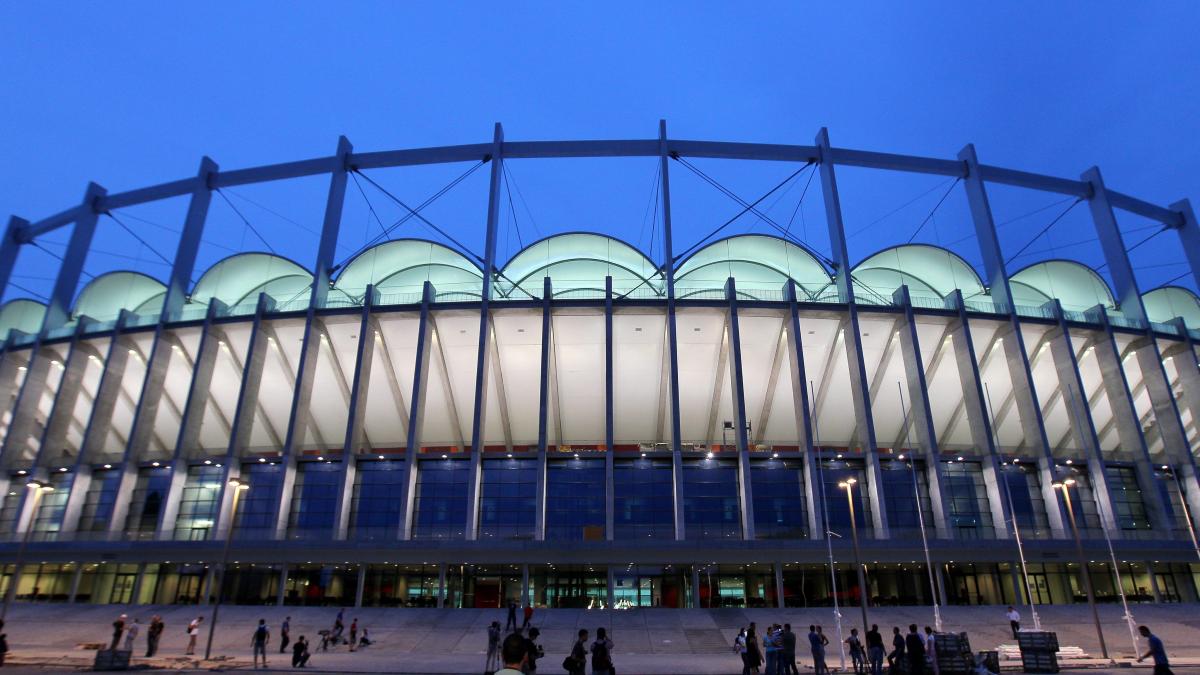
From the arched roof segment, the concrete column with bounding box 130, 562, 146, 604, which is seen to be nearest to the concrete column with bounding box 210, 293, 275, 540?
the concrete column with bounding box 130, 562, 146, 604

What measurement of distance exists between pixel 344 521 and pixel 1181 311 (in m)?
57.7

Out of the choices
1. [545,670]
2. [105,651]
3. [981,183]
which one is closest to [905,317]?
[981,183]

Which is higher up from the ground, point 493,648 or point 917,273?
point 917,273

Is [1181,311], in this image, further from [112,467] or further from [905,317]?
[112,467]

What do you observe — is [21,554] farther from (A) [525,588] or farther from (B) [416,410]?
(A) [525,588]

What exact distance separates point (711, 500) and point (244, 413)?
25.5 meters

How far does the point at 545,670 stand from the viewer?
2106cm

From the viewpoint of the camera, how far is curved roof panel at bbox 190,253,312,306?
4712cm

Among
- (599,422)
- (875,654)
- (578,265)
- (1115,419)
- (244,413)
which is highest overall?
(578,265)

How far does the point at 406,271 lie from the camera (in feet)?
153

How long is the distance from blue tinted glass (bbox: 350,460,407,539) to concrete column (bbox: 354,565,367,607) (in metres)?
3.09

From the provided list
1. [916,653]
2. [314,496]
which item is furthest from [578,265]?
[916,653]

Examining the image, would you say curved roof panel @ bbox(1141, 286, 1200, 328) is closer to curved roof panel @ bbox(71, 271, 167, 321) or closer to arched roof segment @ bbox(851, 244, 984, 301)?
arched roof segment @ bbox(851, 244, 984, 301)

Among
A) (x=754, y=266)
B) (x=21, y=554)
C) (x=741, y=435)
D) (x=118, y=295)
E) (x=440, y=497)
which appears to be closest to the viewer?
(x=21, y=554)
